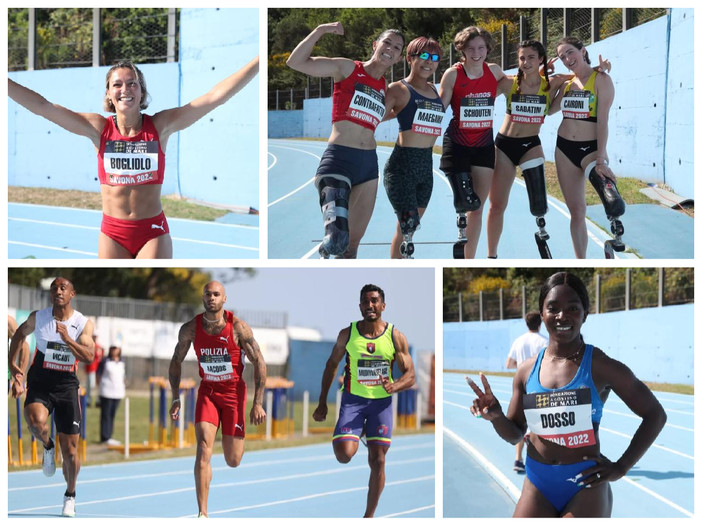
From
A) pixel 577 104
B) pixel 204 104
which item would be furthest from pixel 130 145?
pixel 577 104

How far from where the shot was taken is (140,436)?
13812 millimetres

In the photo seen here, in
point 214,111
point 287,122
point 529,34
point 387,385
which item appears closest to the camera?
point 387,385

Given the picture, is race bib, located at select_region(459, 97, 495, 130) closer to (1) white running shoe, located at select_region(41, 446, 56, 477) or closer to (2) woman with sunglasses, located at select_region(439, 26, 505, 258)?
(2) woman with sunglasses, located at select_region(439, 26, 505, 258)

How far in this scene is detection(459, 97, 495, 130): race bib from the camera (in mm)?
6867

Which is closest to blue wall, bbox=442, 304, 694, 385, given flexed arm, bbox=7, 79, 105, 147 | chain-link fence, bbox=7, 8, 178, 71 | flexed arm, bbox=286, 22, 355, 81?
flexed arm, bbox=286, 22, 355, 81

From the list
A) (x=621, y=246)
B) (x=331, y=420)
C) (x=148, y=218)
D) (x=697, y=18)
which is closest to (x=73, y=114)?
(x=148, y=218)

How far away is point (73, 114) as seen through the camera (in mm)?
6488

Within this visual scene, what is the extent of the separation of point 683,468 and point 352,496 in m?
3.41

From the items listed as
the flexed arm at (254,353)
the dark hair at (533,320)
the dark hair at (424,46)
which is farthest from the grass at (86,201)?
the dark hair at (424,46)

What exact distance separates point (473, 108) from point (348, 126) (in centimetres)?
102

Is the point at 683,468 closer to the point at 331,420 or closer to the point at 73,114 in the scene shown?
the point at 73,114

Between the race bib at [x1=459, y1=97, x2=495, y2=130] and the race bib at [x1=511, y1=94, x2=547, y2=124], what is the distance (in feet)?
0.70

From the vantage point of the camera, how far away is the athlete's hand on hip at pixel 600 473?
4.73m

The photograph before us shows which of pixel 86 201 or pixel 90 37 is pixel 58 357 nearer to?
pixel 86 201
